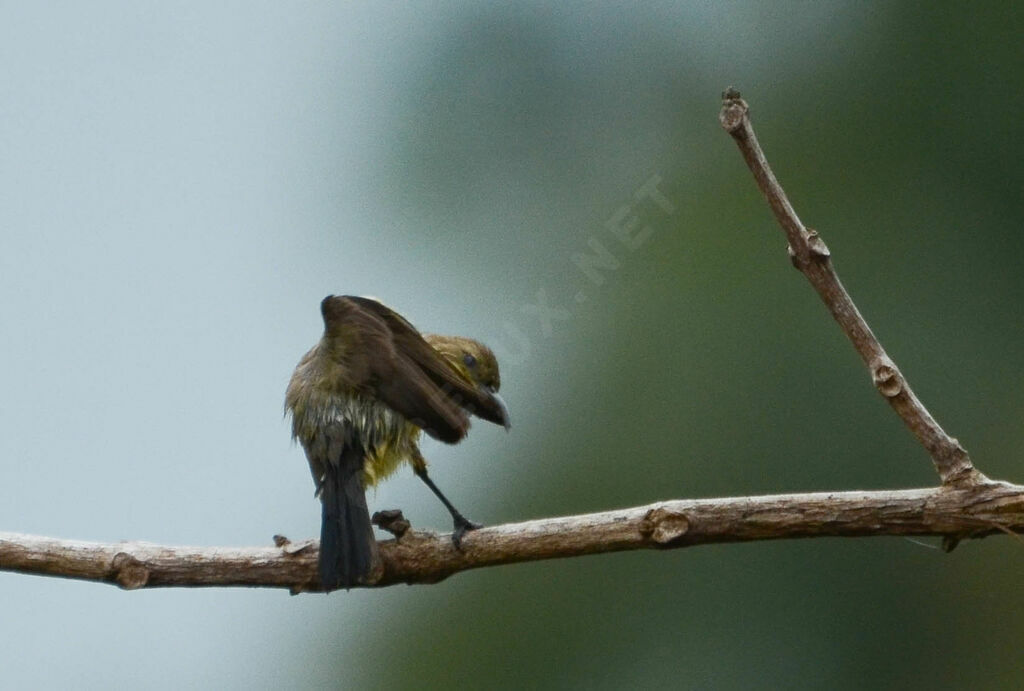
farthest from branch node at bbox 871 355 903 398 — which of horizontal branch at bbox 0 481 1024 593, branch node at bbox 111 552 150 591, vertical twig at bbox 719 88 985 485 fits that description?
branch node at bbox 111 552 150 591

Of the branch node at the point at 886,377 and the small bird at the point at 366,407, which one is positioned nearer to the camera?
the branch node at the point at 886,377

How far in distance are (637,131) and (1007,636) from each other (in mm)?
8515

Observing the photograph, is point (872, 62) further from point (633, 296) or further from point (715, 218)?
point (633, 296)

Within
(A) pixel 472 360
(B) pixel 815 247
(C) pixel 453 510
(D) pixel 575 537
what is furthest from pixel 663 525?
(A) pixel 472 360

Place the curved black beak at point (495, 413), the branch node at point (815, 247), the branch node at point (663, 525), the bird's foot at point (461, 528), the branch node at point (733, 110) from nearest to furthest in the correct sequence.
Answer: the branch node at point (733, 110)
the branch node at point (815, 247)
the branch node at point (663, 525)
the bird's foot at point (461, 528)
the curved black beak at point (495, 413)

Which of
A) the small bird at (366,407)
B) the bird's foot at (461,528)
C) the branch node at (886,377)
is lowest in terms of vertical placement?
the bird's foot at (461,528)

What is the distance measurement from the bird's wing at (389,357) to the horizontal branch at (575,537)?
0.52m

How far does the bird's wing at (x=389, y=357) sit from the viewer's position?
4.57 meters

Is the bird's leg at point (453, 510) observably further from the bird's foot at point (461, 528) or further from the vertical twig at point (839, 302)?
the vertical twig at point (839, 302)

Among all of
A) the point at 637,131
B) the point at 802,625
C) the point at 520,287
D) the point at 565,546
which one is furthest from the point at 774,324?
the point at 565,546

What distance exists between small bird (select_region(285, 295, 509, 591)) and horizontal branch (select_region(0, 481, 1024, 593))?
150mm

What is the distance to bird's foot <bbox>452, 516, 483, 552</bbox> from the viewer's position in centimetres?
415

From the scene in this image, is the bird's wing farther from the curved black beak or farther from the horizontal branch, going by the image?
the horizontal branch

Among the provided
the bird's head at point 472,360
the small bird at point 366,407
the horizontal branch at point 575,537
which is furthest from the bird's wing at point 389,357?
the bird's head at point 472,360
